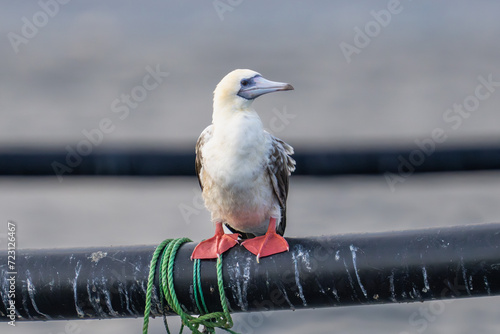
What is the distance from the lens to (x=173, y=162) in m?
7.65

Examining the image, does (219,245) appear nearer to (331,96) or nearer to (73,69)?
(331,96)

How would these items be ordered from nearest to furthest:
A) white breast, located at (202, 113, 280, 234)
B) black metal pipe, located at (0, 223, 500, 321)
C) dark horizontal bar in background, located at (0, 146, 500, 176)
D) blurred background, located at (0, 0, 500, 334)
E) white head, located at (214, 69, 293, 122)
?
black metal pipe, located at (0, 223, 500, 321), white breast, located at (202, 113, 280, 234), white head, located at (214, 69, 293, 122), dark horizontal bar in background, located at (0, 146, 500, 176), blurred background, located at (0, 0, 500, 334)

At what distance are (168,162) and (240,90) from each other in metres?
3.53

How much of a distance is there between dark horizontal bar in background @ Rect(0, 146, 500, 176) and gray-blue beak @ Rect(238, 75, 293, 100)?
3430 millimetres

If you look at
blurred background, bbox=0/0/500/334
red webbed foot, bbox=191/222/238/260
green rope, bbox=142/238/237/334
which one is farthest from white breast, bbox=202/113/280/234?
blurred background, bbox=0/0/500/334

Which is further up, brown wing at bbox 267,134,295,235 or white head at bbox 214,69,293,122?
white head at bbox 214,69,293,122

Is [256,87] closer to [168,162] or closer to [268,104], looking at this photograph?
[168,162]

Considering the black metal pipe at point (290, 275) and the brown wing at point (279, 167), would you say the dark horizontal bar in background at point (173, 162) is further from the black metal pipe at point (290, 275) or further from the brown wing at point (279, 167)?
the black metal pipe at point (290, 275)

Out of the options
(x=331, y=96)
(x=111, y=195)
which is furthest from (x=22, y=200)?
(x=331, y=96)

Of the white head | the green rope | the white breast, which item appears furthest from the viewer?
the white head

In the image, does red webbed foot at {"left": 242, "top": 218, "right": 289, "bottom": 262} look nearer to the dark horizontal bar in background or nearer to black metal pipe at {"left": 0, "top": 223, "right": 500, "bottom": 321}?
black metal pipe at {"left": 0, "top": 223, "right": 500, "bottom": 321}

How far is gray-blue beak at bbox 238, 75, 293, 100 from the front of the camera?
163 inches

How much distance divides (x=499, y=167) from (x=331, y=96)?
10.6 metres

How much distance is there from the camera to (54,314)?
318 cm
